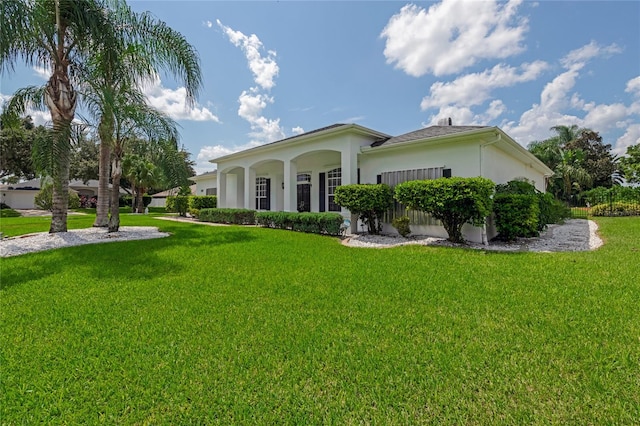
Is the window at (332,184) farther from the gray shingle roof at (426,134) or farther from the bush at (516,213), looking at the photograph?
Answer: the bush at (516,213)

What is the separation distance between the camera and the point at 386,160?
11719 millimetres

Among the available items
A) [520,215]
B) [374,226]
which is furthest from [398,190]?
[520,215]

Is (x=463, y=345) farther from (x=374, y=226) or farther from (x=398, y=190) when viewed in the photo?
(x=374, y=226)

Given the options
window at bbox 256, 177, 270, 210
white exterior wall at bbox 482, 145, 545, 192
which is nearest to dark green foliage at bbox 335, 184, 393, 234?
white exterior wall at bbox 482, 145, 545, 192

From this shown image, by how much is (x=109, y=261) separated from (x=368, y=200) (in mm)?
7989

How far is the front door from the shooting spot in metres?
17.0

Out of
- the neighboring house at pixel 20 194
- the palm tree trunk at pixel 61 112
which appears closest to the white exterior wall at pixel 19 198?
the neighboring house at pixel 20 194

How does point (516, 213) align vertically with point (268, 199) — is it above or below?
below

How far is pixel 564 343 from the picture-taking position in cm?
309

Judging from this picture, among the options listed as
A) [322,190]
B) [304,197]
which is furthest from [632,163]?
[304,197]

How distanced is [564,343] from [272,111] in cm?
1833

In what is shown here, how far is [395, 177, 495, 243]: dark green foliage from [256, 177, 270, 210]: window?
12007mm

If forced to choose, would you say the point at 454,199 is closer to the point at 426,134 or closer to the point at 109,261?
the point at 426,134

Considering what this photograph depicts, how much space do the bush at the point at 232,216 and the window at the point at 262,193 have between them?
3259mm
